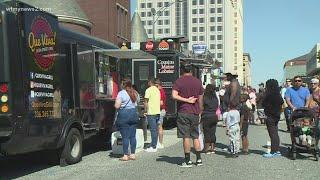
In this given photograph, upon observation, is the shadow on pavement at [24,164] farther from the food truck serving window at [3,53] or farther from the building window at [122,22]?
the building window at [122,22]

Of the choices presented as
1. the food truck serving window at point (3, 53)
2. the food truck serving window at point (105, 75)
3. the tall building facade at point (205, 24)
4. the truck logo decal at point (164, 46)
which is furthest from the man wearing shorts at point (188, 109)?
the tall building facade at point (205, 24)

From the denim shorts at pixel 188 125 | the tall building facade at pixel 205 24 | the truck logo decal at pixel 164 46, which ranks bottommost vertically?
the denim shorts at pixel 188 125

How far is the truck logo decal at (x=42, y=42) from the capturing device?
9.59m

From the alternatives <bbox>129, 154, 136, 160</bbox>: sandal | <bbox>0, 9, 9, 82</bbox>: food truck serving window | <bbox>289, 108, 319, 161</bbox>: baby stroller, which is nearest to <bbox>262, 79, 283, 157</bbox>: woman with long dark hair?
<bbox>289, 108, 319, 161</bbox>: baby stroller

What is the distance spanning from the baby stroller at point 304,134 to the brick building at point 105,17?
36.9 m

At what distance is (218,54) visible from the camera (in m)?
144

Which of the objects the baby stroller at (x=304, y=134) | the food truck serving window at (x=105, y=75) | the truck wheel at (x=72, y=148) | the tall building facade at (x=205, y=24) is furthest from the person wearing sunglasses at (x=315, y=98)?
the tall building facade at (x=205, y=24)

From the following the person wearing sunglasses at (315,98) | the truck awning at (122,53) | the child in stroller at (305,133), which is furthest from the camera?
the truck awning at (122,53)

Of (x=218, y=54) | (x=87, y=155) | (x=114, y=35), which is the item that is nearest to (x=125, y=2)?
(x=114, y=35)

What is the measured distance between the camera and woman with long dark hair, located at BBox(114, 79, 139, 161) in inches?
467

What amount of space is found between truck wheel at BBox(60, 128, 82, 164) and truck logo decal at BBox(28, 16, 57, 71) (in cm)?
166

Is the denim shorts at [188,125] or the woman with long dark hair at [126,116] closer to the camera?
the denim shorts at [188,125]

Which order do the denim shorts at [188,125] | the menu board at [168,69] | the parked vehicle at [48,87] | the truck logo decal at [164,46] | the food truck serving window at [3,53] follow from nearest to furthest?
the food truck serving window at [3,53], the parked vehicle at [48,87], the denim shorts at [188,125], the truck logo decal at [164,46], the menu board at [168,69]

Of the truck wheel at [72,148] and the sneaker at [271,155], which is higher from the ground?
the truck wheel at [72,148]
